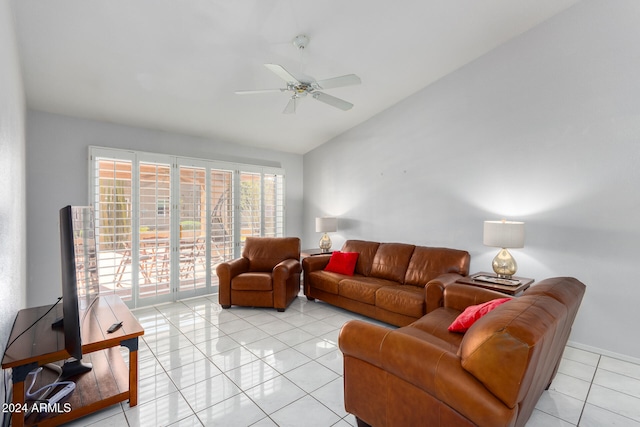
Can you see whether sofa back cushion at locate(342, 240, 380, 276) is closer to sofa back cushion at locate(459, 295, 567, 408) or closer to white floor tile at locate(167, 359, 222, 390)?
white floor tile at locate(167, 359, 222, 390)

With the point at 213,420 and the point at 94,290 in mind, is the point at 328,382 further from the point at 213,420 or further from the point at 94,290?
the point at 94,290

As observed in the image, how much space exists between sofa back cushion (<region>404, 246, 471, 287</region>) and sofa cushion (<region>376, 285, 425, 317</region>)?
0.68 feet

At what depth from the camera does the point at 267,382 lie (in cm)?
241

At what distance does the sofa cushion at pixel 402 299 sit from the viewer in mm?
3256

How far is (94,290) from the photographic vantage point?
3.24m

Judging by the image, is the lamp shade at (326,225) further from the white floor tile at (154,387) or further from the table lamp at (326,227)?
the white floor tile at (154,387)

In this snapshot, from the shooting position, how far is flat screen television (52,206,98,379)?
5.74ft

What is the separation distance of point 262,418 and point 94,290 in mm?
2426

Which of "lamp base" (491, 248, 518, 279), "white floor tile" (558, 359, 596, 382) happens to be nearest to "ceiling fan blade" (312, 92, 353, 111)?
"lamp base" (491, 248, 518, 279)

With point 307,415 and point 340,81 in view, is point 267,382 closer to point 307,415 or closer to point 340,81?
point 307,415

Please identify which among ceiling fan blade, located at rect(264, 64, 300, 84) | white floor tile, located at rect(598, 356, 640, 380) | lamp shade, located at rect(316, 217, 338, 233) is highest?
ceiling fan blade, located at rect(264, 64, 300, 84)

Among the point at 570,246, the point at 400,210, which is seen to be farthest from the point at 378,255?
the point at 570,246

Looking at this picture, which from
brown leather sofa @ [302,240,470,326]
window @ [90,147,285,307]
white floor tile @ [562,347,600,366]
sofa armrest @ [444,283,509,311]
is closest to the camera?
sofa armrest @ [444,283,509,311]

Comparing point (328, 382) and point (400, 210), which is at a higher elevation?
point (400, 210)
